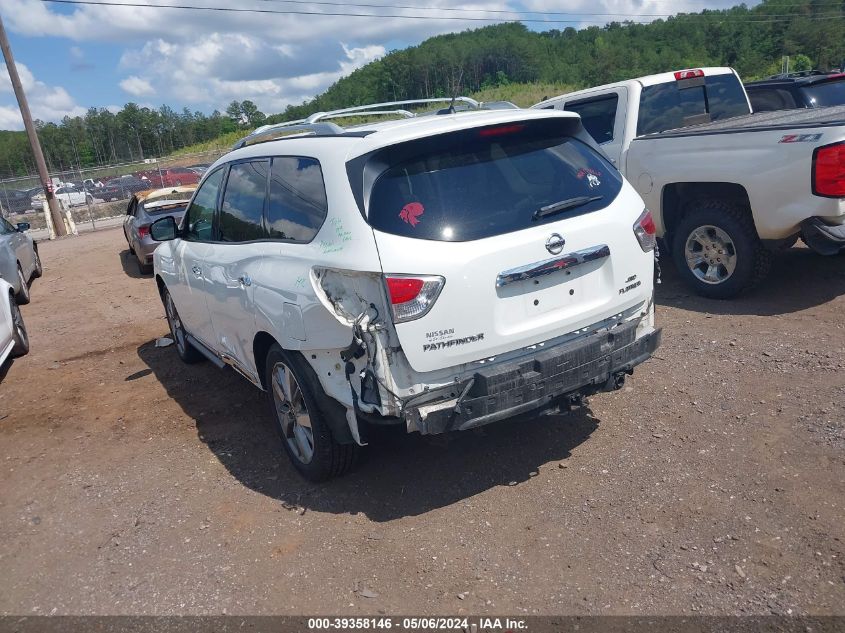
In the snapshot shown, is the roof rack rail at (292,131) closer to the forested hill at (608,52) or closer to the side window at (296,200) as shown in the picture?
the side window at (296,200)

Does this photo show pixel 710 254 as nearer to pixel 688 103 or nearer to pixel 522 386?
pixel 688 103

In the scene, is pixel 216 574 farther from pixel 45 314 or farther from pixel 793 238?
pixel 45 314

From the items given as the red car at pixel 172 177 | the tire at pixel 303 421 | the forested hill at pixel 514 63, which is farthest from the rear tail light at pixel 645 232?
the forested hill at pixel 514 63

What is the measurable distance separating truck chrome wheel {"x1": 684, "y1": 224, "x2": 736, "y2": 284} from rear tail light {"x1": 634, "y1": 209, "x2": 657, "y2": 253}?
2758mm

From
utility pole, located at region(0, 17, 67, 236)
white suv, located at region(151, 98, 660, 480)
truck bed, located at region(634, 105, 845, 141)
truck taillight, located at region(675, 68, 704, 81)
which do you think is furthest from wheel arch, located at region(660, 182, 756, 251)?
utility pole, located at region(0, 17, 67, 236)

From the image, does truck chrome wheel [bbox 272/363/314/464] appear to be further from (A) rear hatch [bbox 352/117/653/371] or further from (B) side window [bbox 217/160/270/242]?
(A) rear hatch [bbox 352/117/653/371]

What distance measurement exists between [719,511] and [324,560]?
1.97 m

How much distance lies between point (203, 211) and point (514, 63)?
72.7 metres

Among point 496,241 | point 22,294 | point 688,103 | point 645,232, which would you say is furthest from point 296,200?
point 22,294

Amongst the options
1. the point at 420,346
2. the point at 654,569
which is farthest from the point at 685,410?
the point at 420,346

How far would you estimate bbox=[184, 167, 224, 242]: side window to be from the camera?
520cm

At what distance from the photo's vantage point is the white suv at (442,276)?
3.37 meters

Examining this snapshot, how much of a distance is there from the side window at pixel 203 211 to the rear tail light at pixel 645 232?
9.65 ft

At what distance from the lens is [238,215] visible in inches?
185
